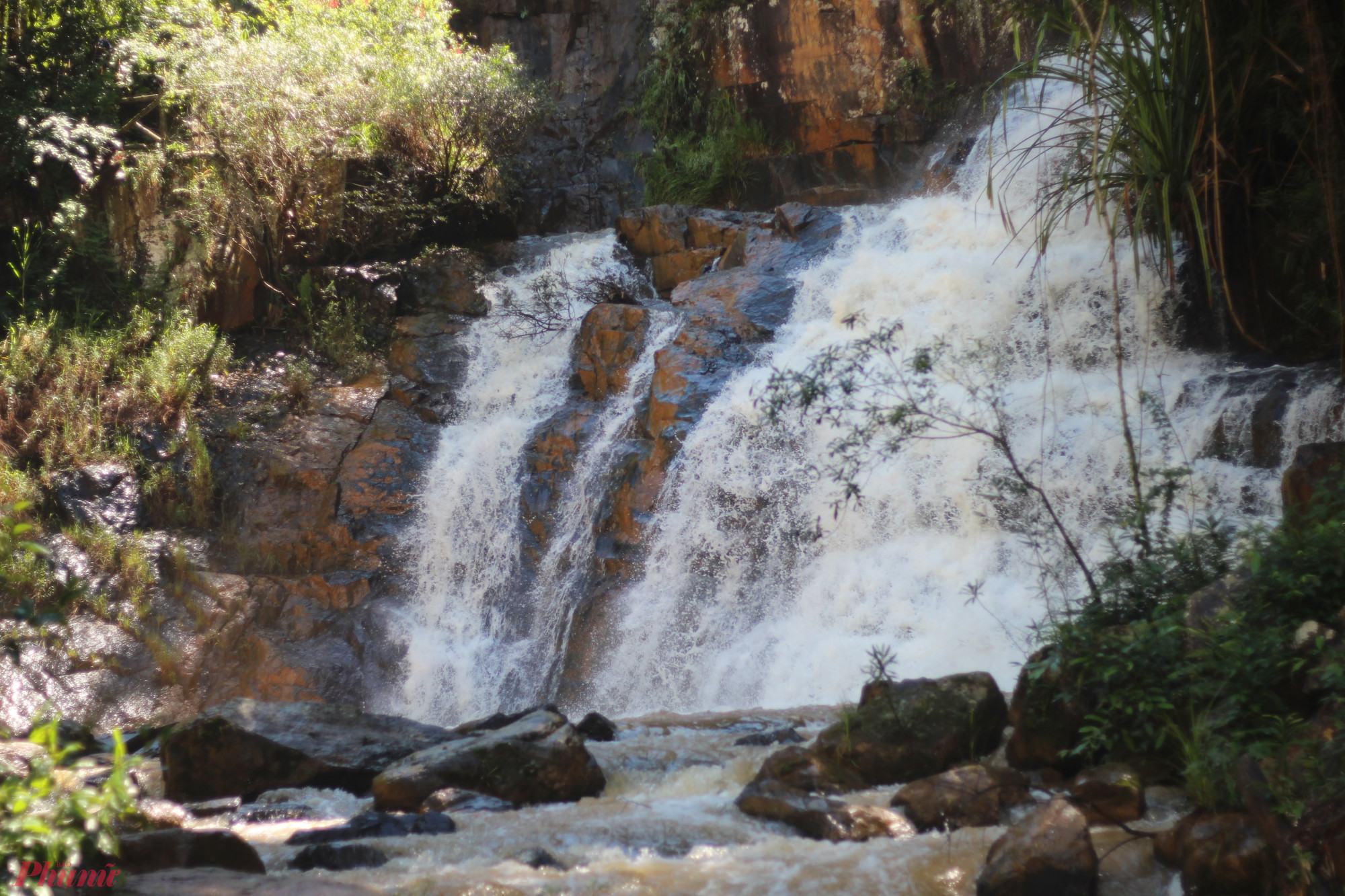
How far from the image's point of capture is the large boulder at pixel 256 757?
5.14 meters

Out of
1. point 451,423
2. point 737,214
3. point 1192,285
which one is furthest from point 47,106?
point 1192,285

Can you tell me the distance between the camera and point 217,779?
514 centimetres

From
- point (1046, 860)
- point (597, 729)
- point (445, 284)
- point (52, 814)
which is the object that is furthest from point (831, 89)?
point (52, 814)

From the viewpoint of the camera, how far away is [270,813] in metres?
4.76

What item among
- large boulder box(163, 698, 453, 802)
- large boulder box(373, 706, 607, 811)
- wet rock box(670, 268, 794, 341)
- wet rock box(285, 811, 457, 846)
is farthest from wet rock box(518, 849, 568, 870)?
wet rock box(670, 268, 794, 341)

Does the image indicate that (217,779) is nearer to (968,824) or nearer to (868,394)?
(968,824)

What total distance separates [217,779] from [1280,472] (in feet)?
21.8

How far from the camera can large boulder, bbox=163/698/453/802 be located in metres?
5.14

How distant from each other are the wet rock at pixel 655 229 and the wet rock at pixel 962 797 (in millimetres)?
9738

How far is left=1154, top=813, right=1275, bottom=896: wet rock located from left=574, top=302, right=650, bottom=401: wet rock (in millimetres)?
7668

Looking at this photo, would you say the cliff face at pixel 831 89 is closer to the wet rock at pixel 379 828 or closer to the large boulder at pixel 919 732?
the large boulder at pixel 919 732

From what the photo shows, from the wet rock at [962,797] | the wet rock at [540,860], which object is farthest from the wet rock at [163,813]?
the wet rock at [962,797]

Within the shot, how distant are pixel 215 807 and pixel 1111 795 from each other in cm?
413

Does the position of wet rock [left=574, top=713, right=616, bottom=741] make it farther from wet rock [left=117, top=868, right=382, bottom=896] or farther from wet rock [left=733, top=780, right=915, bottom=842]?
wet rock [left=117, top=868, right=382, bottom=896]
